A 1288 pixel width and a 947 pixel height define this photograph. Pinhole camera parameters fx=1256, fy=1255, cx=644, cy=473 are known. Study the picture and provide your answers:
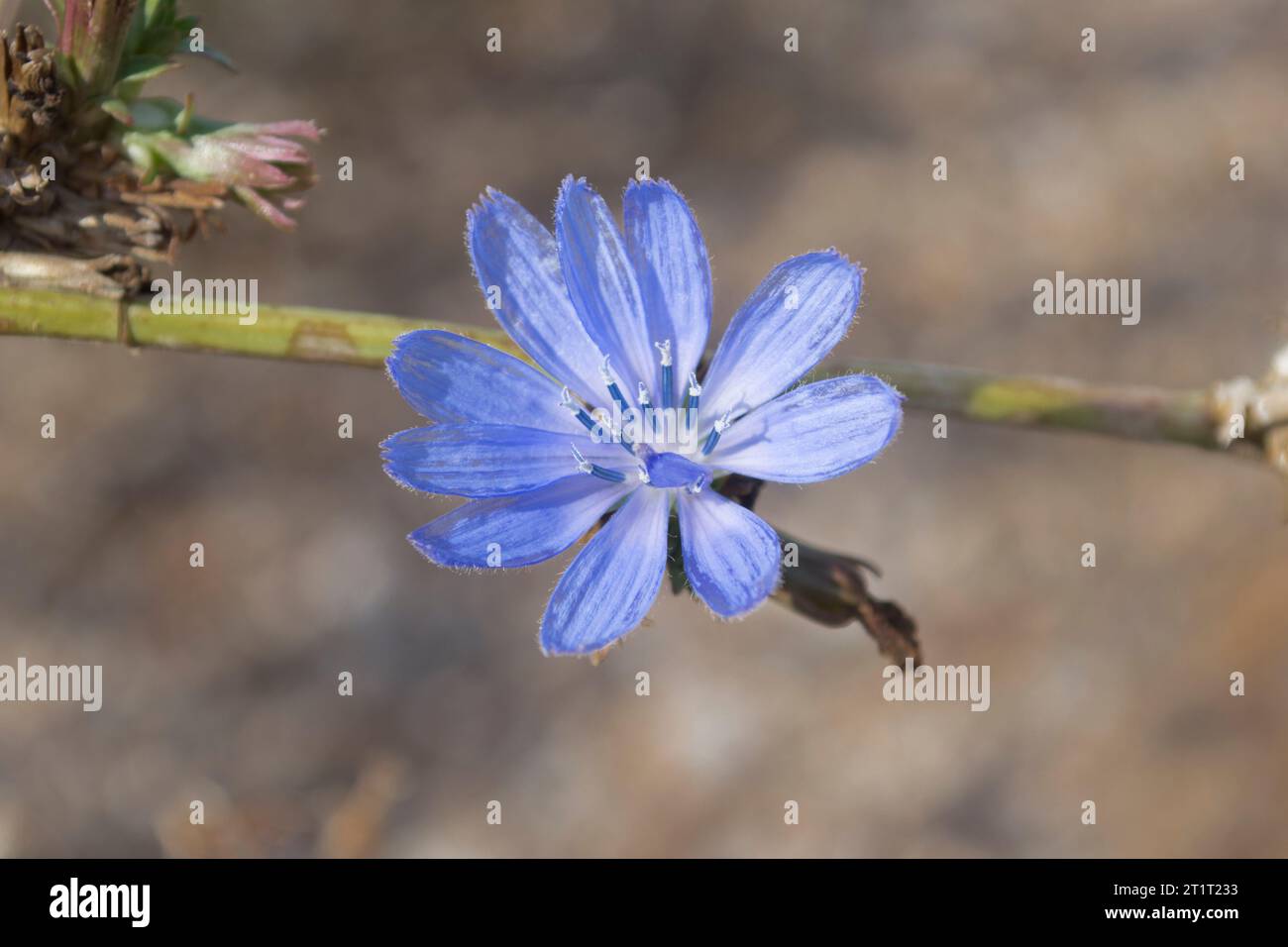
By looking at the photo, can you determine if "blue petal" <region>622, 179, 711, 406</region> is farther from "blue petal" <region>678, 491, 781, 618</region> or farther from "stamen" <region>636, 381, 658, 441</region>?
"blue petal" <region>678, 491, 781, 618</region>

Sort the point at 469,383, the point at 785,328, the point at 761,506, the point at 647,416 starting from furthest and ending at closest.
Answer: the point at 761,506 < the point at 647,416 < the point at 785,328 < the point at 469,383

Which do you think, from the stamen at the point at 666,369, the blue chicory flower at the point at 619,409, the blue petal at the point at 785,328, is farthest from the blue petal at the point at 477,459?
the blue petal at the point at 785,328

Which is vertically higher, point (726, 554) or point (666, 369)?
point (666, 369)

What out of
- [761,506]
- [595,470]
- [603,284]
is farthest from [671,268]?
[761,506]

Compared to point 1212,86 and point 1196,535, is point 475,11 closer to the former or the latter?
point 1212,86

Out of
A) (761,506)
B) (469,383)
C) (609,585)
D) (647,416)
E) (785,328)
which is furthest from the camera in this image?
(761,506)

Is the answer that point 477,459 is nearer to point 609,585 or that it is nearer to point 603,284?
point 609,585
